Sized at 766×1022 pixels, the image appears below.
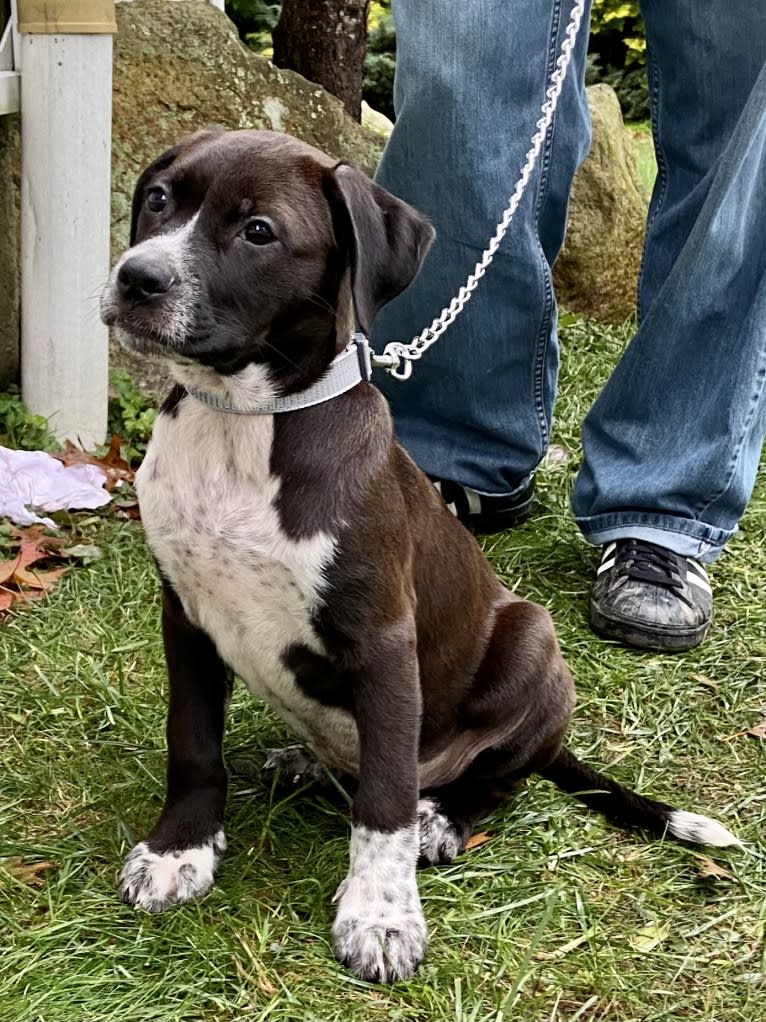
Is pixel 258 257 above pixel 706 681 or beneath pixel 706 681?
above

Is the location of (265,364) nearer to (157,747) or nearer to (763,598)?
(157,747)

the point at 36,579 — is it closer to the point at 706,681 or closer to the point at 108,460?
the point at 108,460

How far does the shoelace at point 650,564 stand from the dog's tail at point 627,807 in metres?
1.01

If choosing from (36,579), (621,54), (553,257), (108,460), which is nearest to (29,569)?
(36,579)

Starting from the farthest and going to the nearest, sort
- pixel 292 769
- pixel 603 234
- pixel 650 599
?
pixel 603 234 → pixel 650 599 → pixel 292 769

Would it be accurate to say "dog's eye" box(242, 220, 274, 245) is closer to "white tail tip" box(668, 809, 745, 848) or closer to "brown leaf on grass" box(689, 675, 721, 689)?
"white tail tip" box(668, 809, 745, 848)

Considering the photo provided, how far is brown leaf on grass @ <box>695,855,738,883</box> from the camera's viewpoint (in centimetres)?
294

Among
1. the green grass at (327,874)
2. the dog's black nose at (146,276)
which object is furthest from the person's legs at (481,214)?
the dog's black nose at (146,276)

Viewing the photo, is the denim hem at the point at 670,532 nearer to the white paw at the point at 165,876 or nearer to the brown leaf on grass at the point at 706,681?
the brown leaf on grass at the point at 706,681

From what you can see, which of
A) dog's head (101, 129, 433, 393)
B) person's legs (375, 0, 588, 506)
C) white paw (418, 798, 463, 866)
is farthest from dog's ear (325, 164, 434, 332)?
person's legs (375, 0, 588, 506)

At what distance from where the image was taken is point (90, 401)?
4953 mm

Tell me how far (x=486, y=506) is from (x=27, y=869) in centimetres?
227

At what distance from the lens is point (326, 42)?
6430 mm

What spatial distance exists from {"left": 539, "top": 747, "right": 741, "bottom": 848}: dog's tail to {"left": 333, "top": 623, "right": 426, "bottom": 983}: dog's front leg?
648mm
